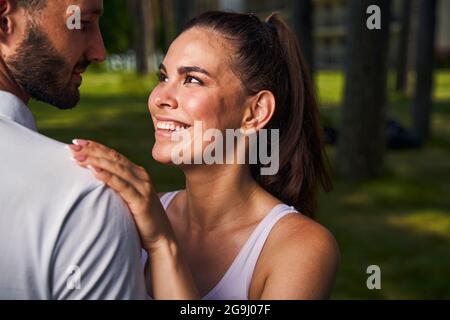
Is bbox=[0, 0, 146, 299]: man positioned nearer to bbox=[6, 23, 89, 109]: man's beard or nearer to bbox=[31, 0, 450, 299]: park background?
bbox=[6, 23, 89, 109]: man's beard

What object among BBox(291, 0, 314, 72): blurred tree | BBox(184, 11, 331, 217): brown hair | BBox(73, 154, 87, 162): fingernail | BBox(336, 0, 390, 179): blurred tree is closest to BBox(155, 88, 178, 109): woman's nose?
BBox(184, 11, 331, 217): brown hair

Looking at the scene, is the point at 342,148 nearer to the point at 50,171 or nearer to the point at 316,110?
the point at 316,110

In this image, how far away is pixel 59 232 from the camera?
1.83m

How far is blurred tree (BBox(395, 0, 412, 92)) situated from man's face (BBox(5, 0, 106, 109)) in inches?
947

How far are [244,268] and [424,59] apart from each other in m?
13.9

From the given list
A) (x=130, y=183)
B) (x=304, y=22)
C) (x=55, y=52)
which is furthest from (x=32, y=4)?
(x=304, y=22)

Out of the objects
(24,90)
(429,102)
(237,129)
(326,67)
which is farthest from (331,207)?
(326,67)

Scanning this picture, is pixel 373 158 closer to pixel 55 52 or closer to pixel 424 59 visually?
pixel 424 59

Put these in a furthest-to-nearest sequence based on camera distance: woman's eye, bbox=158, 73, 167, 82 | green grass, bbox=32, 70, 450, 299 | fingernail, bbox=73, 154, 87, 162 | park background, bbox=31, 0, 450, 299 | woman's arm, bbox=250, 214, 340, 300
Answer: park background, bbox=31, 0, 450, 299
green grass, bbox=32, 70, 450, 299
woman's eye, bbox=158, 73, 167, 82
woman's arm, bbox=250, 214, 340, 300
fingernail, bbox=73, 154, 87, 162

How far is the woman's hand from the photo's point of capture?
196cm

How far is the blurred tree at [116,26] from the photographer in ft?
174

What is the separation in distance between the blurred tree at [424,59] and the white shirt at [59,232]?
1469 cm

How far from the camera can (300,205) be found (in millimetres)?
3164

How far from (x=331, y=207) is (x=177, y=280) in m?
8.38
